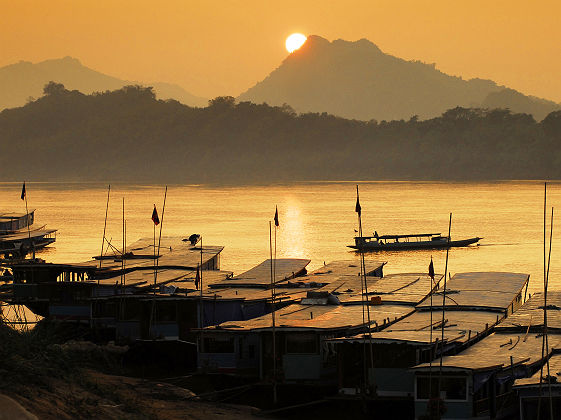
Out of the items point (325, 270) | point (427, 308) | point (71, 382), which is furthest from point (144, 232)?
point (71, 382)

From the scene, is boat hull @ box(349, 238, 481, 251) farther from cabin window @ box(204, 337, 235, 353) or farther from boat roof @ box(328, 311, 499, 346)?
cabin window @ box(204, 337, 235, 353)

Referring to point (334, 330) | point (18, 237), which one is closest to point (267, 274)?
point (334, 330)

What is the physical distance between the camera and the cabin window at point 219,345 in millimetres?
28203

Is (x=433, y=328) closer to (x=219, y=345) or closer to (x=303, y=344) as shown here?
(x=303, y=344)

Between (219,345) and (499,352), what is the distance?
735cm

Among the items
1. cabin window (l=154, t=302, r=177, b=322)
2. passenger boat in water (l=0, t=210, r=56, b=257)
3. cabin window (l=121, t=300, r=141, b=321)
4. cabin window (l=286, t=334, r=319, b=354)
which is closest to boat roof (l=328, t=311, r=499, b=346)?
cabin window (l=286, t=334, r=319, b=354)

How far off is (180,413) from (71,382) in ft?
12.6

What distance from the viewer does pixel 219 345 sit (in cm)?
2836

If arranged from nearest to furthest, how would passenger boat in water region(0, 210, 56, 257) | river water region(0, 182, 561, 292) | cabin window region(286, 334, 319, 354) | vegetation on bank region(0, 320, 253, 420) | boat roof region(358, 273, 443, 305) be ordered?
vegetation on bank region(0, 320, 253, 420) → cabin window region(286, 334, 319, 354) → boat roof region(358, 273, 443, 305) → passenger boat in water region(0, 210, 56, 257) → river water region(0, 182, 561, 292)

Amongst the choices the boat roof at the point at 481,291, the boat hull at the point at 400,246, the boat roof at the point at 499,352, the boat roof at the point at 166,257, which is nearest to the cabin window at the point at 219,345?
the boat roof at the point at 499,352

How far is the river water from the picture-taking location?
72.0 metres

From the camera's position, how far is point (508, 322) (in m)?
29.7

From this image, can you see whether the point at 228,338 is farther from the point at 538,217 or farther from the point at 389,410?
the point at 538,217

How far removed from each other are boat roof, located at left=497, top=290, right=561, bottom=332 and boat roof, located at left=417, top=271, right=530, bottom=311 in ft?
2.23
